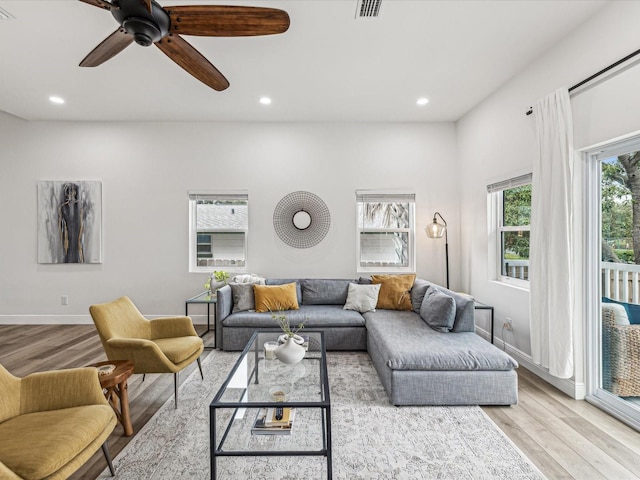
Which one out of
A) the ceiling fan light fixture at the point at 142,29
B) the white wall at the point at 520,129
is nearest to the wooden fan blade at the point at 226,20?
the ceiling fan light fixture at the point at 142,29

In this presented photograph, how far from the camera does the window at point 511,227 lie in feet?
11.3

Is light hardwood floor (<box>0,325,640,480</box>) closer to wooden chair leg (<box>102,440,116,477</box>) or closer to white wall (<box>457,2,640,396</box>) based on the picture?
wooden chair leg (<box>102,440,116,477</box>)

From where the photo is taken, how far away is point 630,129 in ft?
7.03

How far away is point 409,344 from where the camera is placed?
2.69 meters

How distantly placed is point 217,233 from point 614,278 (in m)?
4.33

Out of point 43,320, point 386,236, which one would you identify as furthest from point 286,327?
point 43,320

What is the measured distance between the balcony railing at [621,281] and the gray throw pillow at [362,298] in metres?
2.09

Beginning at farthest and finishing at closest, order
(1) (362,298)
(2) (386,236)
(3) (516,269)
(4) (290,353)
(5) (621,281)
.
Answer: (2) (386,236) < (1) (362,298) < (3) (516,269) < (5) (621,281) < (4) (290,353)

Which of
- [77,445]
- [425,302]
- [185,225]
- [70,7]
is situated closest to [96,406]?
[77,445]

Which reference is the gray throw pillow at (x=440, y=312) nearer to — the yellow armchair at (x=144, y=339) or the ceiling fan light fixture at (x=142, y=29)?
the yellow armchair at (x=144, y=339)

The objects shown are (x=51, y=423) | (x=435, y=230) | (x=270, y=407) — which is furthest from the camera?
(x=435, y=230)

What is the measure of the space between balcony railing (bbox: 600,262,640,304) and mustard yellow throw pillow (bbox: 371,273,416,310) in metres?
1.83

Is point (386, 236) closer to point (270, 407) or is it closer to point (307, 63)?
point (307, 63)

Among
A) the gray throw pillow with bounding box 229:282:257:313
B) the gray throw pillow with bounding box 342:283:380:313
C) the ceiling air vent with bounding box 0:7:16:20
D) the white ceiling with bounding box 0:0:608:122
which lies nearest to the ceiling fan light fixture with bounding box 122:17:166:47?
the white ceiling with bounding box 0:0:608:122
